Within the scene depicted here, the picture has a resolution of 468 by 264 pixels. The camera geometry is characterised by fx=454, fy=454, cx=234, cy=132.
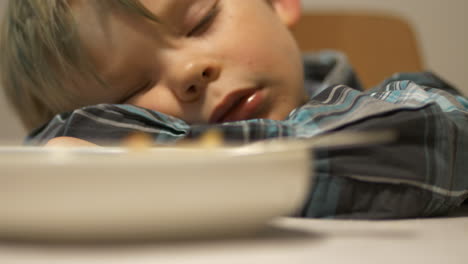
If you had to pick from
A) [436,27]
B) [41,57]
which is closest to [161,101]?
[41,57]

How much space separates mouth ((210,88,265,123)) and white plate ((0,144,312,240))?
1.16 ft

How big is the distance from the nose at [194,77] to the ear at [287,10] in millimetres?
238

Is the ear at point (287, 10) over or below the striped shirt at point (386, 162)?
over

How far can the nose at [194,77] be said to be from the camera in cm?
57

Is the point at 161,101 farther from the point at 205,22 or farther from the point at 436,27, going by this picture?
the point at 436,27

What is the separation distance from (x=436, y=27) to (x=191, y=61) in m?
1.14

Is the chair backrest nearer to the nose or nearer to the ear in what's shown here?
the ear

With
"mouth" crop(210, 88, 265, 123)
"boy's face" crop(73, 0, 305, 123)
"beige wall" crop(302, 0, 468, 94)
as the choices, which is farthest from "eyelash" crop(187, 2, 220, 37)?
"beige wall" crop(302, 0, 468, 94)

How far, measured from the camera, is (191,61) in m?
0.58

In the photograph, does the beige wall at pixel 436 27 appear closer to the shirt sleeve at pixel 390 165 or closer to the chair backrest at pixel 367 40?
the chair backrest at pixel 367 40

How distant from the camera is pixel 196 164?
0.22 m

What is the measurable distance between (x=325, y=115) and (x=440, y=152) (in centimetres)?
10

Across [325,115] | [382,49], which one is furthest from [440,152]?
[382,49]

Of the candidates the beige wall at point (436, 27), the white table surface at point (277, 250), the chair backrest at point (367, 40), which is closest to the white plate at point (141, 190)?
the white table surface at point (277, 250)
